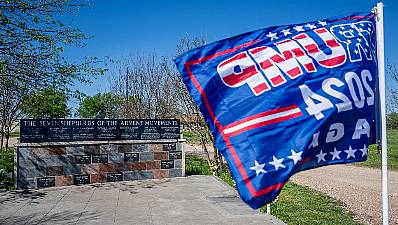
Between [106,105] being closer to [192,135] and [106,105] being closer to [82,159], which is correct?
[192,135]

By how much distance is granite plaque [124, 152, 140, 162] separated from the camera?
35.2 feet

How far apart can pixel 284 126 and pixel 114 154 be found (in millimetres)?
8566

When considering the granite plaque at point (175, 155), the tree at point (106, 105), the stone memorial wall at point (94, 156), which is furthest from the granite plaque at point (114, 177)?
the tree at point (106, 105)

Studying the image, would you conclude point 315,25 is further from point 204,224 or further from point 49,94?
point 49,94

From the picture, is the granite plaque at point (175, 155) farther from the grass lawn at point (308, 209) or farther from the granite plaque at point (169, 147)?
the grass lawn at point (308, 209)

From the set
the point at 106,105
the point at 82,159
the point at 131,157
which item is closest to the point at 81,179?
the point at 82,159

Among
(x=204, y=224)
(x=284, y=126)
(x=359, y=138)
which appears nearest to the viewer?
(x=284, y=126)

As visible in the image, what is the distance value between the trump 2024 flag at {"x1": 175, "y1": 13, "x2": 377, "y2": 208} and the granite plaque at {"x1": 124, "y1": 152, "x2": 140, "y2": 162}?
8304 millimetres

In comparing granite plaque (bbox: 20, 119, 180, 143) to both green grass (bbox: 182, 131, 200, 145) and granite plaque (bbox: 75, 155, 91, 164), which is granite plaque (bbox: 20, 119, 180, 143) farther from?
green grass (bbox: 182, 131, 200, 145)

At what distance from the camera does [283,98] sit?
273 cm

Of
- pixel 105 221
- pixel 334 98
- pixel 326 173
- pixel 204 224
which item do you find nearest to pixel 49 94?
pixel 105 221

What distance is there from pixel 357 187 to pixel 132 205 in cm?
667

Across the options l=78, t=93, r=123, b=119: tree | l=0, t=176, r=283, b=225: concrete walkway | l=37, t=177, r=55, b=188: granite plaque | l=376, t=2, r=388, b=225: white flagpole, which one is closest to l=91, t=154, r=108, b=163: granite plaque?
l=0, t=176, r=283, b=225: concrete walkway

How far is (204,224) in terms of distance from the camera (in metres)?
6.21
